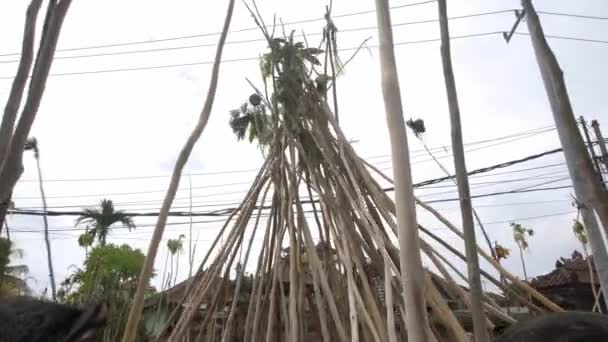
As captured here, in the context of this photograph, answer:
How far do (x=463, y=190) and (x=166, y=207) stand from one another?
0.38 metres

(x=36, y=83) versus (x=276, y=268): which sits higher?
(x=36, y=83)

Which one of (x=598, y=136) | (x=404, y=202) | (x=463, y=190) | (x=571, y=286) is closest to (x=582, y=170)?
(x=463, y=190)

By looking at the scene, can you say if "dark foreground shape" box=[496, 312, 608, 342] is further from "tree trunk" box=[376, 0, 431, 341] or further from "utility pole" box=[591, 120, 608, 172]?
"utility pole" box=[591, 120, 608, 172]

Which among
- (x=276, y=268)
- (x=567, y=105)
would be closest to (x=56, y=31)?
(x=276, y=268)

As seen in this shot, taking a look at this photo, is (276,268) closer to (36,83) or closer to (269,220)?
(269,220)

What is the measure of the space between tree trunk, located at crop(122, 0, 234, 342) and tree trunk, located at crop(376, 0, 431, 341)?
0.95ft

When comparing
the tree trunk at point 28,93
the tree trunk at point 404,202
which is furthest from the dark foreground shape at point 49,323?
the tree trunk at point 404,202

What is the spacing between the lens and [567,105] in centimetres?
128

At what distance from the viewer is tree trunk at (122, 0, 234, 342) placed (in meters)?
0.59

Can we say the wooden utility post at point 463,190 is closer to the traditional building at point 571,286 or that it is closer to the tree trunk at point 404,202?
the tree trunk at point 404,202

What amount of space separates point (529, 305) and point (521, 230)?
10044mm

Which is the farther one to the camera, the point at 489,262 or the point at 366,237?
the point at 366,237

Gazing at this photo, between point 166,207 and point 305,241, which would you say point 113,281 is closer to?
point 305,241

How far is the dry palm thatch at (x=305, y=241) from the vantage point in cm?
140
